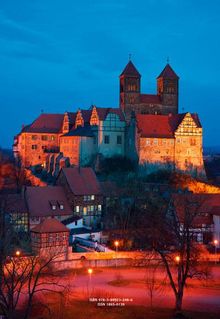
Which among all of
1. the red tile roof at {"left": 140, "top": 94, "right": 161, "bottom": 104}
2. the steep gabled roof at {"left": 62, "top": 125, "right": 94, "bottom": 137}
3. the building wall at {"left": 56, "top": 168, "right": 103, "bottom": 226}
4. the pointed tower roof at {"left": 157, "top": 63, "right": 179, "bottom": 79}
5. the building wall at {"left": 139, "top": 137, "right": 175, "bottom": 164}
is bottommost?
the building wall at {"left": 56, "top": 168, "right": 103, "bottom": 226}

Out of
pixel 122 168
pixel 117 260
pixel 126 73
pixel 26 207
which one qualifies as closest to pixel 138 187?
pixel 122 168

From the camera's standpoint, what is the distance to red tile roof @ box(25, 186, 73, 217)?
171ft

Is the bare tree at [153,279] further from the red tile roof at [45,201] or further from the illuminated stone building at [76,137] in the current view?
the illuminated stone building at [76,137]

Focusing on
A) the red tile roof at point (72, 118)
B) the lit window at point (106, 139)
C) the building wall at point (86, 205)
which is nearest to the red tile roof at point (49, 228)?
the building wall at point (86, 205)

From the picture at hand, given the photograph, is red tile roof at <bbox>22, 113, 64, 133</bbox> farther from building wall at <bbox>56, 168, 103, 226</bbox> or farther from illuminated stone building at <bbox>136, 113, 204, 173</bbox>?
building wall at <bbox>56, 168, 103, 226</bbox>

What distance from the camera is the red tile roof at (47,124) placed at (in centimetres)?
8044

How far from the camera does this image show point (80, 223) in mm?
52719

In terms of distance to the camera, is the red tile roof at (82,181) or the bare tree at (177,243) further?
the red tile roof at (82,181)

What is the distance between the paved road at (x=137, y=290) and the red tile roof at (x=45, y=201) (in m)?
13.3

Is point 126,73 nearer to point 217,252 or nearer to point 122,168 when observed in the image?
point 122,168

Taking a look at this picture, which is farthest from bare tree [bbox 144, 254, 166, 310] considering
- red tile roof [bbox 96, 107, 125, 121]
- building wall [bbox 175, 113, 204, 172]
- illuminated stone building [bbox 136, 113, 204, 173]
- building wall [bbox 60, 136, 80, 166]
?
red tile roof [bbox 96, 107, 125, 121]

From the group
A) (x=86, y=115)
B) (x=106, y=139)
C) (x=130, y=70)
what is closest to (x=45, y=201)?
(x=106, y=139)

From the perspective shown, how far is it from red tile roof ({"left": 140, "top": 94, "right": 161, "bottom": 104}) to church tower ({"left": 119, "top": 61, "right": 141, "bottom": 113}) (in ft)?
3.05

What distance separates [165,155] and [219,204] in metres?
17.4
